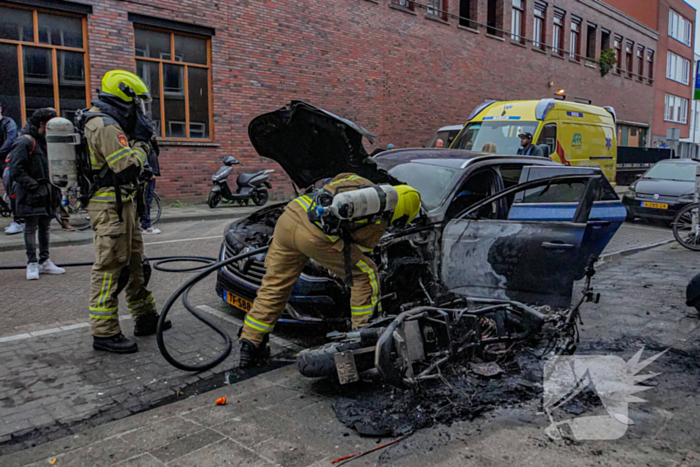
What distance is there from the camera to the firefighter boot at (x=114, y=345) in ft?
13.8

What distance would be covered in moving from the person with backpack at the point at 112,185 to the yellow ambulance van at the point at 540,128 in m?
8.49

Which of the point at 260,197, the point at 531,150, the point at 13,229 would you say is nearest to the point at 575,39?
the point at 531,150

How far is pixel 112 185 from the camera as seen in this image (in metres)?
4.16

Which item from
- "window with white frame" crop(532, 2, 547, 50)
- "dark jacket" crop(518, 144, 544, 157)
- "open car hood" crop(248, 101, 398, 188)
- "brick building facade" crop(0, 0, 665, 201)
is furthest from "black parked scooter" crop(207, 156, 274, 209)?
"window with white frame" crop(532, 2, 547, 50)

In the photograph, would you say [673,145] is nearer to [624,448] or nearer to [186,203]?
[186,203]

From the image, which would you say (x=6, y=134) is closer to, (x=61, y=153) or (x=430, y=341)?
(x=61, y=153)

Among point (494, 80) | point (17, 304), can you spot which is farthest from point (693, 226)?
point (494, 80)

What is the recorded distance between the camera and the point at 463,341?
3.74m

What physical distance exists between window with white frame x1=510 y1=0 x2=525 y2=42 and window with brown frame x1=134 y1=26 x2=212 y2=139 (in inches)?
617

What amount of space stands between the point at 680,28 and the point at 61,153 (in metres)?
50.1

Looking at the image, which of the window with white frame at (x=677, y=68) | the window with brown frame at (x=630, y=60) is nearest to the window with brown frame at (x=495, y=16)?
the window with brown frame at (x=630, y=60)

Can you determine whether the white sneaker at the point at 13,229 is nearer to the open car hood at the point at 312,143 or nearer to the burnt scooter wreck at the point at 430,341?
the open car hood at the point at 312,143

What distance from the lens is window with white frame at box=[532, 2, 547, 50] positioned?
2628 cm

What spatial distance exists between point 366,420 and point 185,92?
40.9ft
